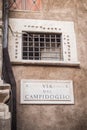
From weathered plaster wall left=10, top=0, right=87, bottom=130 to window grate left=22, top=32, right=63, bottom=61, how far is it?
367 mm

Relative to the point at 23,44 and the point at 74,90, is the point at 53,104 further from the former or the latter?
the point at 23,44

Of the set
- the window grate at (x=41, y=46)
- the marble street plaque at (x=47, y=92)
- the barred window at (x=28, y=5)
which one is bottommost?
the marble street plaque at (x=47, y=92)

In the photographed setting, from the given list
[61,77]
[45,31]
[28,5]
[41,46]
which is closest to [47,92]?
[61,77]

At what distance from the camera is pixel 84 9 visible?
9914 mm

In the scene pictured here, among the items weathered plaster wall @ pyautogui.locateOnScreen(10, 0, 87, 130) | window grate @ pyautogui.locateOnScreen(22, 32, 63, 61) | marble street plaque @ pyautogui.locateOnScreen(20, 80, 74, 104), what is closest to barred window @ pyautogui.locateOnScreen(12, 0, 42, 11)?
weathered plaster wall @ pyautogui.locateOnScreen(10, 0, 87, 130)

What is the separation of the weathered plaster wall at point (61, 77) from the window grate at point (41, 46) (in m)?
0.37

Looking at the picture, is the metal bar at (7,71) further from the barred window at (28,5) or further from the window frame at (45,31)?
the barred window at (28,5)

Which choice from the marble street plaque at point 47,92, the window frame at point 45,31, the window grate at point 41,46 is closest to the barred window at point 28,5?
the window frame at point 45,31

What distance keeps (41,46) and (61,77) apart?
981mm

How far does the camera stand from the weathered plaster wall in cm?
863

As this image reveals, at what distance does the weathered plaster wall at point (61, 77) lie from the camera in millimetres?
8633

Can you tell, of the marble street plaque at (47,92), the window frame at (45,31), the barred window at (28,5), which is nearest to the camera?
the marble street plaque at (47,92)

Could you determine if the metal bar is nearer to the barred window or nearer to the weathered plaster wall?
the weathered plaster wall

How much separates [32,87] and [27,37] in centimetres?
138
